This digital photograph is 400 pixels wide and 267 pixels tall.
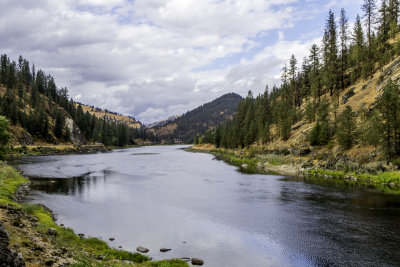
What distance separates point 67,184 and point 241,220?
35387 millimetres

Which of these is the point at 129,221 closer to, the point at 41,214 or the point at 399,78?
the point at 41,214

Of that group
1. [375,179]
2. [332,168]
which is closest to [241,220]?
[375,179]

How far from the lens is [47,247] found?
18.0 metres

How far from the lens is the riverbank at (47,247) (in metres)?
15.0

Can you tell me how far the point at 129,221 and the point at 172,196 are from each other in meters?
13.8

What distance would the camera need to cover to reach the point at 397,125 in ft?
169

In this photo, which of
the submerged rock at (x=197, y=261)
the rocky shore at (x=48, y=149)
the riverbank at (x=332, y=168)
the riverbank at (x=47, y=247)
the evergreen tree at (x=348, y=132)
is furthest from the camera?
the rocky shore at (x=48, y=149)

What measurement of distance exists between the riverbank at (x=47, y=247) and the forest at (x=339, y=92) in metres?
51.4

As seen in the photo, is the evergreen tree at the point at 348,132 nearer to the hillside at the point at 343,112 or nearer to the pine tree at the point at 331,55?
the hillside at the point at 343,112

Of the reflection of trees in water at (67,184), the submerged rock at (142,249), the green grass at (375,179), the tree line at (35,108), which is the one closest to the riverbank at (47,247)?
the submerged rock at (142,249)

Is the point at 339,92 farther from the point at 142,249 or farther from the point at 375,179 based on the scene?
the point at 142,249

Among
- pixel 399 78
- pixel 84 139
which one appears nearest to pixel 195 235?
pixel 399 78

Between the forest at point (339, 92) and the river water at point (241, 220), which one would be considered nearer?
the river water at point (241, 220)

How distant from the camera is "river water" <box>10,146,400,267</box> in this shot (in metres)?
22.4
